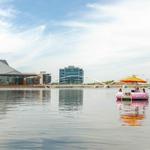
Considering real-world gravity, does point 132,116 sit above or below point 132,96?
below

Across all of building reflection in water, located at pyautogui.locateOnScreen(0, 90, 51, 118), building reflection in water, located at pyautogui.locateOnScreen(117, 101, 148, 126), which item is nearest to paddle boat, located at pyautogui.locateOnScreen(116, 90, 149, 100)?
building reflection in water, located at pyautogui.locateOnScreen(0, 90, 51, 118)

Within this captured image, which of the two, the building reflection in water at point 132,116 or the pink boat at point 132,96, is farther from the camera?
the pink boat at point 132,96

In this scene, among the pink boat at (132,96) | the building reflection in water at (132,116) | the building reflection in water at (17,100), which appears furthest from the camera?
the pink boat at (132,96)

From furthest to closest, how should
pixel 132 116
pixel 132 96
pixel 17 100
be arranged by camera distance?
pixel 17 100 < pixel 132 96 < pixel 132 116

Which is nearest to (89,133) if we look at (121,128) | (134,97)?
(121,128)

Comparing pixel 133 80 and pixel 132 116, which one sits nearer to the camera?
pixel 132 116

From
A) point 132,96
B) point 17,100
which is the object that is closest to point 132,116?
point 132,96

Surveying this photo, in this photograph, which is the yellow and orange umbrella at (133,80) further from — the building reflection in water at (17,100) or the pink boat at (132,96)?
the building reflection in water at (17,100)

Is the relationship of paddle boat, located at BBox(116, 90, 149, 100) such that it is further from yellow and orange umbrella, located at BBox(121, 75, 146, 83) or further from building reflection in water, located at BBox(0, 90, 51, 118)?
building reflection in water, located at BBox(0, 90, 51, 118)

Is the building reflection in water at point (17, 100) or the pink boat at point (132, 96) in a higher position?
the pink boat at point (132, 96)

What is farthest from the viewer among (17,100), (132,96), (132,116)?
(17,100)

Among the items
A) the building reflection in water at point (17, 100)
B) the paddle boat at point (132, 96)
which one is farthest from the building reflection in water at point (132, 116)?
the paddle boat at point (132, 96)

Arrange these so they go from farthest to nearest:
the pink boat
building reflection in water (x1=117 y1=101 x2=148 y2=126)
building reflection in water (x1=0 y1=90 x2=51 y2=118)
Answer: the pink boat < building reflection in water (x1=0 y1=90 x2=51 y2=118) < building reflection in water (x1=117 y1=101 x2=148 y2=126)

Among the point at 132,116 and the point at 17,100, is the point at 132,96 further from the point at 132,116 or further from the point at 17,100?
the point at 132,116
